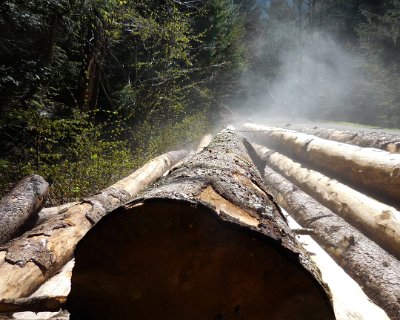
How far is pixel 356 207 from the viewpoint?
12.1 ft

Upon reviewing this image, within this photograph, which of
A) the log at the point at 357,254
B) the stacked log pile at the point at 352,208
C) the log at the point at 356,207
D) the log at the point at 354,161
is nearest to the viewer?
the log at the point at 357,254

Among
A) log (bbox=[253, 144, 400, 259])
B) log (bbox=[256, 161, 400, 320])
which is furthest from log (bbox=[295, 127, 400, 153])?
log (bbox=[256, 161, 400, 320])

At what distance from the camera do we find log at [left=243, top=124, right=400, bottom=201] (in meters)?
3.70

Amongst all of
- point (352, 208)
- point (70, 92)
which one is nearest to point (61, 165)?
point (70, 92)

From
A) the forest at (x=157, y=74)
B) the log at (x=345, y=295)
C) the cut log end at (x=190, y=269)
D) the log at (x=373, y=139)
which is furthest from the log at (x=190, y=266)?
the log at (x=373, y=139)

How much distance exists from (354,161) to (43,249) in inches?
157

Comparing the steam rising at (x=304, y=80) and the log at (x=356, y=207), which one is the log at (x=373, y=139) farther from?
the steam rising at (x=304, y=80)

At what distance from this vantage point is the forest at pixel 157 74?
182 inches

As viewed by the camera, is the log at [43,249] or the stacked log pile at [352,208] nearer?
the log at [43,249]

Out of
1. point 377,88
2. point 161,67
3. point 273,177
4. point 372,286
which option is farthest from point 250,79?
point 372,286

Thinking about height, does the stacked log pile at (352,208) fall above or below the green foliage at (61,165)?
above

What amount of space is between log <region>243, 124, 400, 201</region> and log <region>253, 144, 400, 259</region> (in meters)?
0.20

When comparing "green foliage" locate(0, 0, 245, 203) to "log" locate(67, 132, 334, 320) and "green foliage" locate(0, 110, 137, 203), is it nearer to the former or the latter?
"green foliage" locate(0, 110, 137, 203)

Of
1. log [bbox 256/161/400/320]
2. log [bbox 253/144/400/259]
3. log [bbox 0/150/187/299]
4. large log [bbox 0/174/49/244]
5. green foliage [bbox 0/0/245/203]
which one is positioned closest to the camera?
log [bbox 0/150/187/299]
